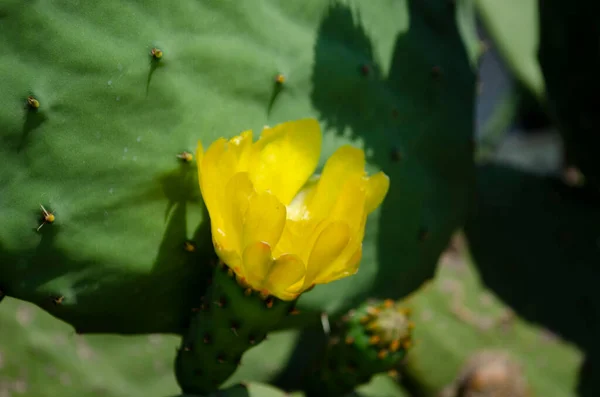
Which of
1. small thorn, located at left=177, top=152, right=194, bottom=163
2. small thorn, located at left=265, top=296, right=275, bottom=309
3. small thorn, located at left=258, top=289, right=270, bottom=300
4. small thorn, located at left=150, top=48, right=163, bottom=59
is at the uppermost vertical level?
small thorn, located at left=150, top=48, right=163, bottom=59

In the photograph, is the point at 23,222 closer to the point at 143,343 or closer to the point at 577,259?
the point at 143,343

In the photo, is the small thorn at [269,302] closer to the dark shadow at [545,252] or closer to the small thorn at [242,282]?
the small thorn at [242,282]

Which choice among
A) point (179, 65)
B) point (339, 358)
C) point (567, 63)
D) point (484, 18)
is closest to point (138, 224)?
point (179, 65)

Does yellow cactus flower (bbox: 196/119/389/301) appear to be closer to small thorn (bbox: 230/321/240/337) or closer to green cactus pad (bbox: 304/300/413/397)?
small thorn (bbox: 230/321/240/337)

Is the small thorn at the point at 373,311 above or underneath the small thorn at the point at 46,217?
underneath

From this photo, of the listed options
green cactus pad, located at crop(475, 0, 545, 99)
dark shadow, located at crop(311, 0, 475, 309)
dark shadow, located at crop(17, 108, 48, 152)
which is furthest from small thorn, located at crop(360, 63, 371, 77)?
green cactus pad, located at crop(475, 0, 545, 99)

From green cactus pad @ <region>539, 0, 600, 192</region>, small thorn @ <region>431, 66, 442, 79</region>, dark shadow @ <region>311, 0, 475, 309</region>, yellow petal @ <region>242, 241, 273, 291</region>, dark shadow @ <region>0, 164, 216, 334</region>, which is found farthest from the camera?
green cactus pad @ <region>539, 0, 600, 192</region>

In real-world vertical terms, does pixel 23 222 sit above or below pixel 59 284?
above

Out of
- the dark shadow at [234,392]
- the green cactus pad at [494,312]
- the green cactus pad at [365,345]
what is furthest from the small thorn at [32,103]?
the green cactus pad at [494,312]
